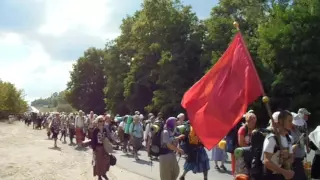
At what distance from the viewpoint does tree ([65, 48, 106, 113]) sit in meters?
80.8

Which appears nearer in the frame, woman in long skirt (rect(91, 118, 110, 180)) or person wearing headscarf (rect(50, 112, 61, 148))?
woman in long skirt (rect(91, 118, 110, 180))

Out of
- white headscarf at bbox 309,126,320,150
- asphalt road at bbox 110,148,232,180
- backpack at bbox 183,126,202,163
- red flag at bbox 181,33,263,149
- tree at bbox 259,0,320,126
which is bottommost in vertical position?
asphalt road at bbox 110,148,232,180

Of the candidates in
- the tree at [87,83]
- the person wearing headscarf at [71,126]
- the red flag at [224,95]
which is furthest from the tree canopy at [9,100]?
the red flag at [224,95]

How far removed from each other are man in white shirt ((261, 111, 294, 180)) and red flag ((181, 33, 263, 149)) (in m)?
0.53

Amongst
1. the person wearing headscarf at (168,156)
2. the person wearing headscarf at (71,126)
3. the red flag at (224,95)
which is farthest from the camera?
the person wearing headscarf at (71,126)

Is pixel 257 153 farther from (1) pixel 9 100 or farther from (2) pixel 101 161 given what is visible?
(1) pixel 9 100

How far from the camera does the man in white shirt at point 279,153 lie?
6.04 metres

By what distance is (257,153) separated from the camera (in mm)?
6773

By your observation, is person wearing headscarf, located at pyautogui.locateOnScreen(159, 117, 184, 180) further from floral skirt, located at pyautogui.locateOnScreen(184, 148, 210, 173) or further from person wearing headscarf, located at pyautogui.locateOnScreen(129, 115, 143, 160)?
person wearing headscarf, located at pyautogui.locateOnScreen(129, 115, 143, 160)

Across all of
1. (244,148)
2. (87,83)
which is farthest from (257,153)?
(87,83)

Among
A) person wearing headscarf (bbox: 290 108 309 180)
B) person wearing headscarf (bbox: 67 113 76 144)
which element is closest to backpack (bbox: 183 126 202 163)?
person wearing headscarf (bbox: 290 108 309 180)

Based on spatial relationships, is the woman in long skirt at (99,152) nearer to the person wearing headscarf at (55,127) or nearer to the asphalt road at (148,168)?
the asphalt road at (148,168)

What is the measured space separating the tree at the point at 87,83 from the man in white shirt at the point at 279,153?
7384 cm

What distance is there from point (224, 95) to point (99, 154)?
6.07 metres
